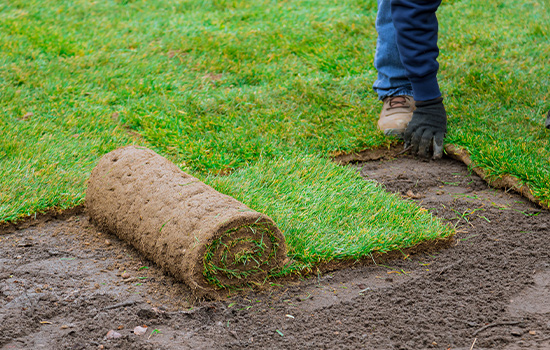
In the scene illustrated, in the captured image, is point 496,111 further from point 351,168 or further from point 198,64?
point 198,64

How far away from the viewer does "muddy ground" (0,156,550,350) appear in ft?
7.29

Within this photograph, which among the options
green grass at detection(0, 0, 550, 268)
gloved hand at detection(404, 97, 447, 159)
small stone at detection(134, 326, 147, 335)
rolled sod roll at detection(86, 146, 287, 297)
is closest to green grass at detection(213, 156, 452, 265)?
green grass at detection(0, 0, 550, 268)

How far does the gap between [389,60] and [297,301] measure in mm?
2504

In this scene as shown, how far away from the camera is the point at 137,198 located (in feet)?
9.22

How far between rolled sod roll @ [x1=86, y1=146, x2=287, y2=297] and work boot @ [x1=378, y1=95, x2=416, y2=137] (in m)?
1.86

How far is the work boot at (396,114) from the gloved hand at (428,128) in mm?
155

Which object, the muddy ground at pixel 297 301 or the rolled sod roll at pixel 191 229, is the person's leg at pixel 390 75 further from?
the rolled sod roll at pixel 191 229

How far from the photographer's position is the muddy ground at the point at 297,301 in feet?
7.29

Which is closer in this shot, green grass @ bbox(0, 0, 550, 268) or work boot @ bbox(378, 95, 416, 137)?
green grass @ bbox(0, 0, 550, 268)

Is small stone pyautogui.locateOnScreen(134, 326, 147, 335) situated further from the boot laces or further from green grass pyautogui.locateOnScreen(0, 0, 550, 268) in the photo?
the boot laces

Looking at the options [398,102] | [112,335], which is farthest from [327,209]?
[398,102]

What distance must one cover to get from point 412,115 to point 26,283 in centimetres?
279

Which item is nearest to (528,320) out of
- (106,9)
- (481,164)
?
(481,164)

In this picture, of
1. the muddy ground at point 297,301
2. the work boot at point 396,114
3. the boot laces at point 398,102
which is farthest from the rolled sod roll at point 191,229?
the boot laces at point 398,102
